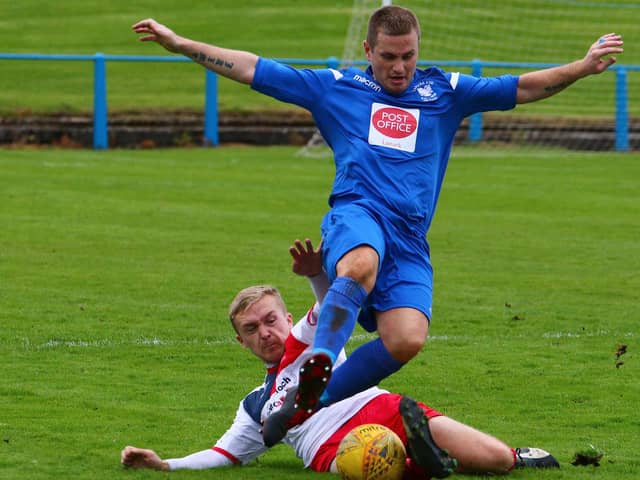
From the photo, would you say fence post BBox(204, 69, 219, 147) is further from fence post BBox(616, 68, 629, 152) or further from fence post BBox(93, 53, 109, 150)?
fence post BBox(616, 68, 629, 152)

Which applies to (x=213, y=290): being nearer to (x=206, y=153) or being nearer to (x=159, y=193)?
(x=159, y=193)

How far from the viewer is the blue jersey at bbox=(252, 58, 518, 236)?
585 cm

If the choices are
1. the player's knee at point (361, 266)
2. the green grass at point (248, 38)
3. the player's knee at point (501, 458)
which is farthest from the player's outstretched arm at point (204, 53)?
the green grass at point (248, 38)

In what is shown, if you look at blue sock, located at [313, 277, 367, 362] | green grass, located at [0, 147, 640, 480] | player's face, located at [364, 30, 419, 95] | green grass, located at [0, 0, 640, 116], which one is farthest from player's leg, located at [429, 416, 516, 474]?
green grass, located at [0, 0, 640, 116]

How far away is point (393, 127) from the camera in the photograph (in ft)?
19.7

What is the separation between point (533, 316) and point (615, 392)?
2.33m

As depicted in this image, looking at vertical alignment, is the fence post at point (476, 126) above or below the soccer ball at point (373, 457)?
above

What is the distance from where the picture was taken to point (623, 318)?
9453 mm

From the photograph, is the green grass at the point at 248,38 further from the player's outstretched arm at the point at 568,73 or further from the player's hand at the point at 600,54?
the player's hand at the point at 600,54

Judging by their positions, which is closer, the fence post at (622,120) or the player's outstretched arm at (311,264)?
the player's outstretched arm at (311,264)

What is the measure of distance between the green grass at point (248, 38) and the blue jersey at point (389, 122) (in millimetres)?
20138

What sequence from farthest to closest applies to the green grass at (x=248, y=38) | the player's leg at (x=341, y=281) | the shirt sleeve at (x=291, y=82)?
the green grass at (x=248, y=38), the shirt sleeve at (x=291, y=82), the player's leg at (x=341, y=281)

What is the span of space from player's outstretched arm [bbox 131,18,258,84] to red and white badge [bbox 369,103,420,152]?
0.59 metres

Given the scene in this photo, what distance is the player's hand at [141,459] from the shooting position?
5.45m
